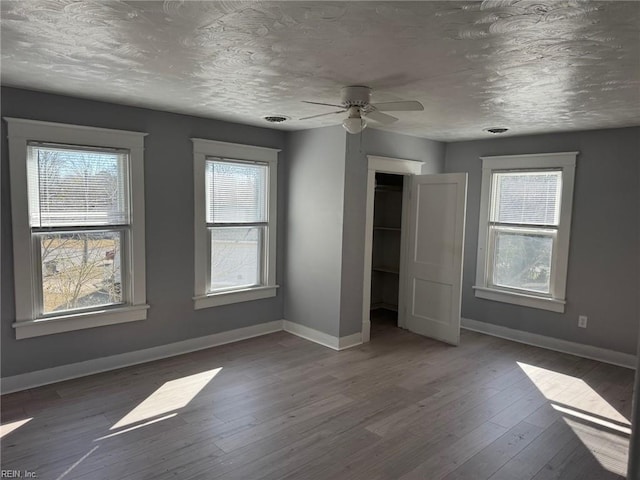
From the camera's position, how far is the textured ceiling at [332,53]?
1842 millimetres

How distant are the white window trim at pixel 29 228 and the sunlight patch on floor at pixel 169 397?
0.81 meters

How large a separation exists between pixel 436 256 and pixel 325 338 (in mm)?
1594

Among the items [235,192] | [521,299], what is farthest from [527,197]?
[235,192]

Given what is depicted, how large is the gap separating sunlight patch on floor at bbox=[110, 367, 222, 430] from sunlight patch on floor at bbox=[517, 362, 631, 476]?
9.48 feet

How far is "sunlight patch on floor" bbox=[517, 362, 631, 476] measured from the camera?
9.28 ft

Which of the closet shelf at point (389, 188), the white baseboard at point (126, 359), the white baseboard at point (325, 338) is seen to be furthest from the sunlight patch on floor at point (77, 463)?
the closet shelf at point (389, 188)

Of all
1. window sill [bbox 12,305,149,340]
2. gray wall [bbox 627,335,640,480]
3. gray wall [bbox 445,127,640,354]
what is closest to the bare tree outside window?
window sill [bbox 12,305,149,340]

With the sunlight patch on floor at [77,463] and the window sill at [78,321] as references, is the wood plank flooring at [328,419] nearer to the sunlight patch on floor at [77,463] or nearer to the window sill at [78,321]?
the sunlight patch on floor at [77,463]

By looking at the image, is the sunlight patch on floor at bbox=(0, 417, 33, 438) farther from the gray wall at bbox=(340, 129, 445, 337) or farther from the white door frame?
the white door frame

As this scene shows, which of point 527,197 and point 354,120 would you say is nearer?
point 354,120

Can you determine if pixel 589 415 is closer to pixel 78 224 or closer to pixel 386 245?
pixel 386 245

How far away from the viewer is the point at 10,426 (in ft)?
9.77

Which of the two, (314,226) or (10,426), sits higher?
(314,226)

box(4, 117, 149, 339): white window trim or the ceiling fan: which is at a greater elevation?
the ceiling fan
